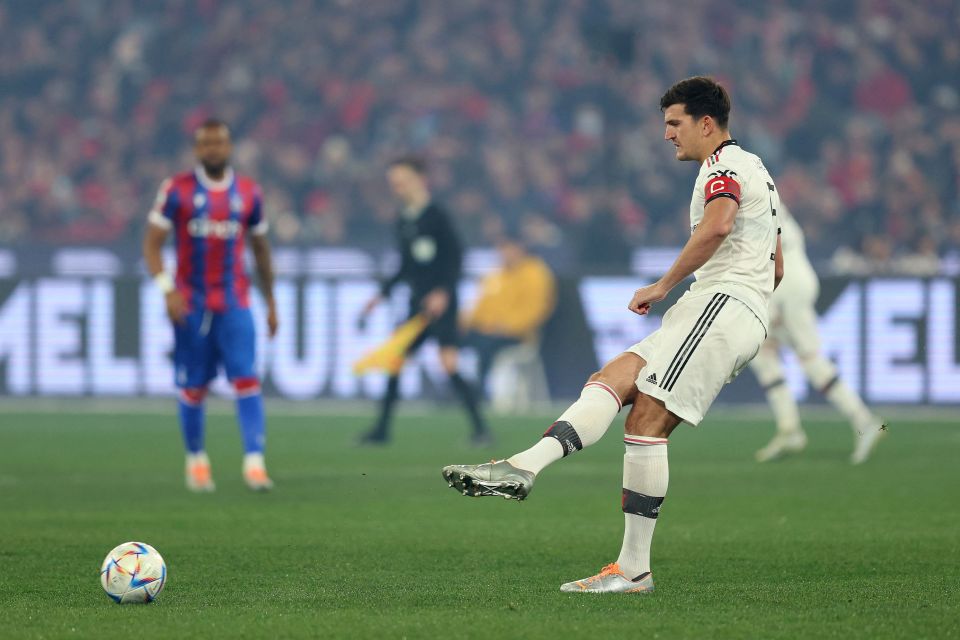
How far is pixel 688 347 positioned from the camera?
5.40m

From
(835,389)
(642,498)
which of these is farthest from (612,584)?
(835,389)

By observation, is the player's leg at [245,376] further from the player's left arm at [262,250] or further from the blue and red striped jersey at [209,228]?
the player's left arm at [262,250]

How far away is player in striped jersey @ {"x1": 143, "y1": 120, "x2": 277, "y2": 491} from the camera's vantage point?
29.4ft

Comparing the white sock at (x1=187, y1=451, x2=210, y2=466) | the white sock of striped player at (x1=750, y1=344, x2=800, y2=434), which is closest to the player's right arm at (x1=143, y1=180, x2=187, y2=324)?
the white sock at (x1=187, y1=451, x2=210, y2=466)

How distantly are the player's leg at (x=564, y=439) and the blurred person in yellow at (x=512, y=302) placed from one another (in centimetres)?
1140

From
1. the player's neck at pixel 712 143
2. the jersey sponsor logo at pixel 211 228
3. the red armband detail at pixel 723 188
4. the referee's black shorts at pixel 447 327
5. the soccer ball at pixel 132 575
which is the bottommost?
the soccer ball at pixel 132 575

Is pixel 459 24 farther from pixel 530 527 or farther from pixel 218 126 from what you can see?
pixel 530 527

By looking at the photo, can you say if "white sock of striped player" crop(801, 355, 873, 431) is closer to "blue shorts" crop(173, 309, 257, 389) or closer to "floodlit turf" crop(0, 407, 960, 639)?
"floodlit turf" crop(0, 407, 960, 639)

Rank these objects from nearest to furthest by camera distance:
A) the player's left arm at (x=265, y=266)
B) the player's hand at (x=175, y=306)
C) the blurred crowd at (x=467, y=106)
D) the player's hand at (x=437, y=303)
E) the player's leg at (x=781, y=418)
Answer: the player's hand at (x=175, y=306) → the player's left arm at (x=265, y=266) → the player's leg at (x=781, y=418) → the player's hand at (x=437, y=303) → the blurred crowd at (x=467, y=106)

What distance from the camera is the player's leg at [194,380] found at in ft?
29.9

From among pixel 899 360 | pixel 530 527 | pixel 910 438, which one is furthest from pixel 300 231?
pixel 530 527

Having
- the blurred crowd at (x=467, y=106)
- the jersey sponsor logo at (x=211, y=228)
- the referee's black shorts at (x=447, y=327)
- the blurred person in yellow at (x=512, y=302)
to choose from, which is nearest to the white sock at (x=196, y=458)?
the jersey sponsor logo at (x=211, y=228)

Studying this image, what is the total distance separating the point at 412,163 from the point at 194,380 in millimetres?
3727

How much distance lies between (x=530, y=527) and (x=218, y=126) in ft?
10.3
